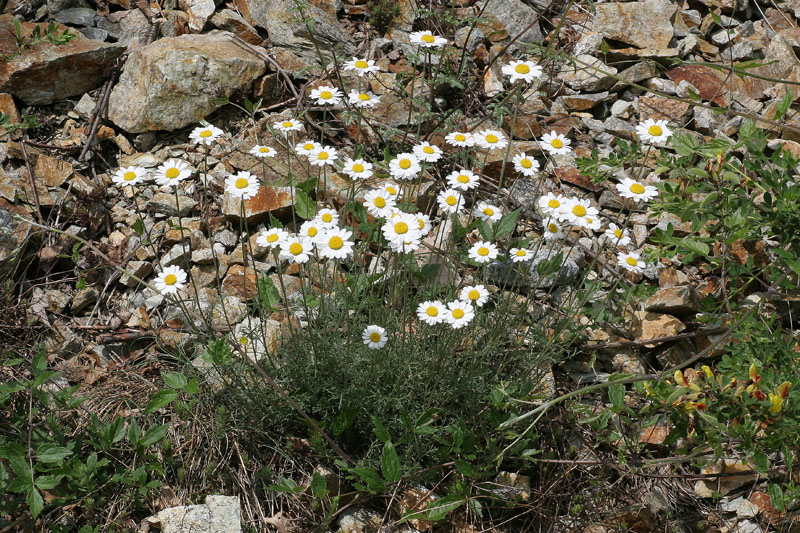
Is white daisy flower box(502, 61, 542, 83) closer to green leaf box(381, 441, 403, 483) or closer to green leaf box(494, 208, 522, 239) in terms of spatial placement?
green leaf box(494, 208, 522, 239)

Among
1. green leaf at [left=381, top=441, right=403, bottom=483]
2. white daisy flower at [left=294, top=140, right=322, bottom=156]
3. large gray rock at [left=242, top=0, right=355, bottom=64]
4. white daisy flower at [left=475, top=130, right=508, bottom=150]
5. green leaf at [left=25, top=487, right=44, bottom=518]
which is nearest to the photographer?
green leaf at [left=25, top=487, right=44, bottom=518]

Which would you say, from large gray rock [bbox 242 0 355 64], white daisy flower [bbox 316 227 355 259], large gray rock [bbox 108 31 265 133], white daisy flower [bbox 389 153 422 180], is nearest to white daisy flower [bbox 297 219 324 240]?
white daisy flower [bbox 316 227 355 259]

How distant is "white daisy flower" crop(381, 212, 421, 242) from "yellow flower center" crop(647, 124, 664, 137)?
3.81 ft

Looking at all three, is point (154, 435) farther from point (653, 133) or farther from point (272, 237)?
point (653, 133)

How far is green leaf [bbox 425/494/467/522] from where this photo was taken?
2.96 m

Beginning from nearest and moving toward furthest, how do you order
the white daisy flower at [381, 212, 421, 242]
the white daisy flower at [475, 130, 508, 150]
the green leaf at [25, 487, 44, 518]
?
the green leaf at [25, 487, 44, 518], the white daisy flower at [381, 212, 421, 242], the white daisy flower at [475, 130, 508, 150]

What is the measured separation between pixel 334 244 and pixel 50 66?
3.06 metres

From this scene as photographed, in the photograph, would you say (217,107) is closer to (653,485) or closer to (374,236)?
(374,236)

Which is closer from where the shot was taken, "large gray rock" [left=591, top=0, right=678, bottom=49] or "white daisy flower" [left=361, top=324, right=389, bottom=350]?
"white daisy flower" [left=361, top=324, right=389, bottom=350]

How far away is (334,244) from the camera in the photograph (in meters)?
2.78

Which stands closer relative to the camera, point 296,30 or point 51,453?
point 51,453

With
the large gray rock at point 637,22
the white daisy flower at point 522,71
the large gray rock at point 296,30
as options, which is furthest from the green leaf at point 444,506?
the large gray rock at point 637,22

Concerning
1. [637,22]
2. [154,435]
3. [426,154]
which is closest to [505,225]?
[426,154]

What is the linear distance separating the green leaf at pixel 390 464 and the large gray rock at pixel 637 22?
157 inches
